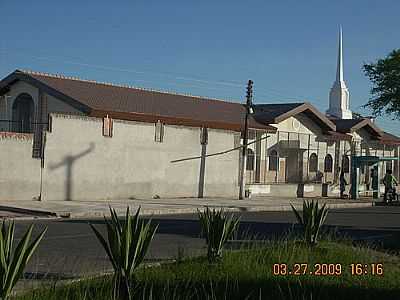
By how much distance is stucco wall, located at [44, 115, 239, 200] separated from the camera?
2444 cm

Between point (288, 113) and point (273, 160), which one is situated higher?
point (288, 113)

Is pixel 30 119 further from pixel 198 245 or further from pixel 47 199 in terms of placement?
pixel 198 245

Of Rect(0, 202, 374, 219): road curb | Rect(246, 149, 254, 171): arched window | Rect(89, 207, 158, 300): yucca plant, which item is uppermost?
Rect(246, 149, 254, 171): arched window

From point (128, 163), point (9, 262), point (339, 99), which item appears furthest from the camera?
point (339, 99)

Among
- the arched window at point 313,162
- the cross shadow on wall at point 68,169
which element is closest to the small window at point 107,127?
the cross shadow on wall at point 68,169

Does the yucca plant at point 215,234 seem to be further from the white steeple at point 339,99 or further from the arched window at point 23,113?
the white steeple at point 339,99

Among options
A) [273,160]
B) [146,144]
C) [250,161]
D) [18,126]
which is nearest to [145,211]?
[146,144]

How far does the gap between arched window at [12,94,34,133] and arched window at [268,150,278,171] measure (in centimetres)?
1446

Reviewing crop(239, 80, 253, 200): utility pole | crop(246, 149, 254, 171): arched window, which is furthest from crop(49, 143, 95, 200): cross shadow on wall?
crop(246, 149, 254, 171): arched window

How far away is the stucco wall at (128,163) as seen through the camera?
24.4 meters

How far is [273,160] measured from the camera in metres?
38.9

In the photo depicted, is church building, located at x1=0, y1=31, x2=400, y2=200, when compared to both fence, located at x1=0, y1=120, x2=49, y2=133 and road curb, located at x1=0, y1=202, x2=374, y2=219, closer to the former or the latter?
fence, located at x1=0, y1=120, x2=49, y2=133

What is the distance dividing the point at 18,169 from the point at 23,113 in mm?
9257

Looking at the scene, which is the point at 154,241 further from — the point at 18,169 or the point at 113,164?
the point at 113,164
